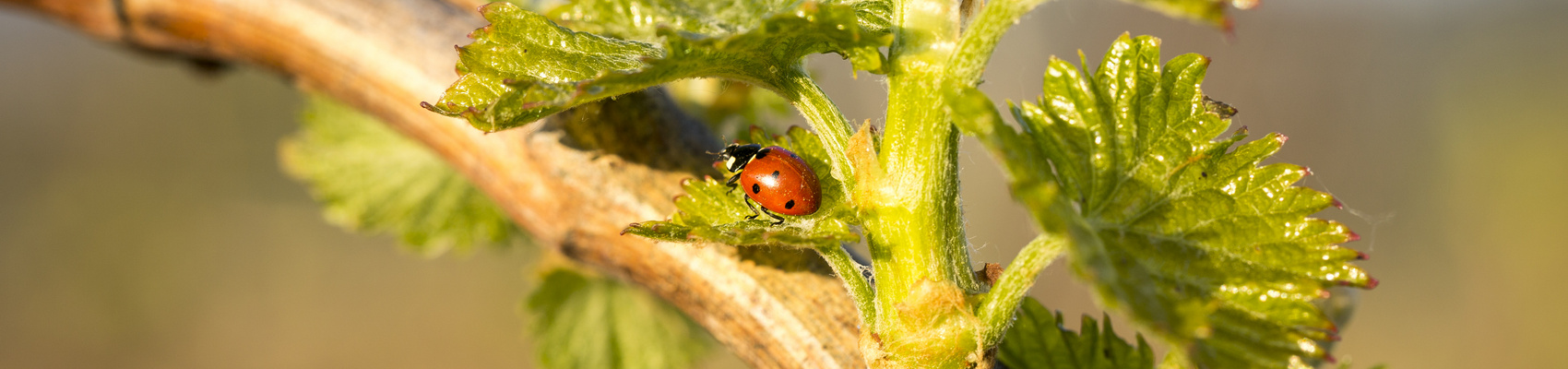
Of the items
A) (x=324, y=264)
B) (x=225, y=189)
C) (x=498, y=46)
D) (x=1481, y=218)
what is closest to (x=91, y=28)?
(x=498, y=46)

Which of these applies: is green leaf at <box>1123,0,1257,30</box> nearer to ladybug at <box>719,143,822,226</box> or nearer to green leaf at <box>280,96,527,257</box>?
ladybug at <box>719,143,822,226</box>

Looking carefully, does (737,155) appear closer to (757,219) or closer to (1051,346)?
(757,219)

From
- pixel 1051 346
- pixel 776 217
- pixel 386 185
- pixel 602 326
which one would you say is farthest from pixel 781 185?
pixel 386 185

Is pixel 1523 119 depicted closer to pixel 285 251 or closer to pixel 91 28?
pixel 91 28

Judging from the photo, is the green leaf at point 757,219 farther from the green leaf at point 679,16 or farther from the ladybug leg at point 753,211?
the green leaf at point 679,16

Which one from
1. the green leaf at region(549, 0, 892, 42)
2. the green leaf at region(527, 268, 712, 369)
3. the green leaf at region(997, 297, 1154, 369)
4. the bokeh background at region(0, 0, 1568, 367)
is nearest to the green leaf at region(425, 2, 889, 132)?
the green leaf at region(549, 0, 892, 42)

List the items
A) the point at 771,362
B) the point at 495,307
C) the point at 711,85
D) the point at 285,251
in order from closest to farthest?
the point at 771,362 < the point at 711,85 < the point at 495,307 < the point at 285,251
